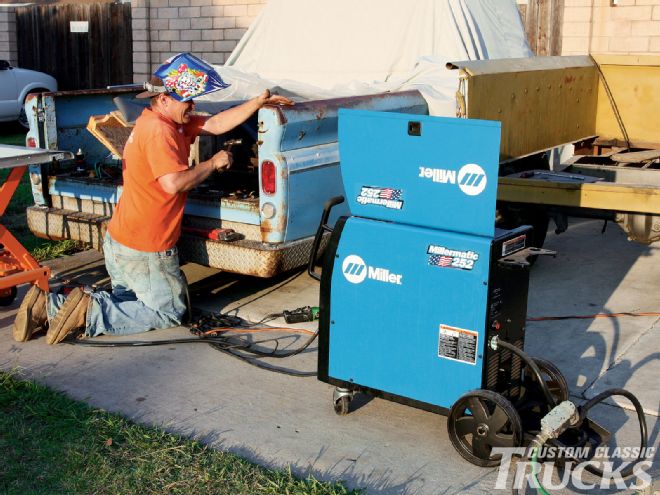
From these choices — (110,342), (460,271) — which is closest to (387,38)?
(110,342)

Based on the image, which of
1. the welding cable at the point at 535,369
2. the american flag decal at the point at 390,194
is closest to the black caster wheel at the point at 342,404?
the welding cable at the point at 535,369

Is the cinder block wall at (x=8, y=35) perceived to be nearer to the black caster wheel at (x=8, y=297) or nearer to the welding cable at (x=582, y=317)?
the black caster wheel at (x=8, y=297)

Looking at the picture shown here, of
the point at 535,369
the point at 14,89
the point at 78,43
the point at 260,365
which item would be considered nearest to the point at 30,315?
the point at 260,365

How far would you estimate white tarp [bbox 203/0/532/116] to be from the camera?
7531mm

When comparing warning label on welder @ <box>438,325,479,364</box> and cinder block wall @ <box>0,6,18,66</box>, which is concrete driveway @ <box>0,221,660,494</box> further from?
cinder block wall @ <box>0,6,18,66</box>

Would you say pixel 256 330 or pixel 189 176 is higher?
pixel 189 176

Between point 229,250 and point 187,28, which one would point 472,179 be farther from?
point 187,28

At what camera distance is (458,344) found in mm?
4035

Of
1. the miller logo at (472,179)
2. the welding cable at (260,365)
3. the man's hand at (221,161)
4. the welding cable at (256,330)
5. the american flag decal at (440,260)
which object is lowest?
the welding cable at (260,365)

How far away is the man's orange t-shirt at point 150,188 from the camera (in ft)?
17.9

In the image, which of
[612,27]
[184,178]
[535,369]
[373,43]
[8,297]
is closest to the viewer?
[535,369]

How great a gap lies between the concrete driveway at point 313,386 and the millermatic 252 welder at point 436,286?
0.23 m

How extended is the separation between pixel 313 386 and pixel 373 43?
3.80 meters

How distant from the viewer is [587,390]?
15.9ft
